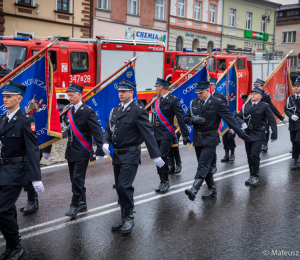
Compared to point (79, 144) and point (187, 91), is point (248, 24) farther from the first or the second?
point (79, 144)

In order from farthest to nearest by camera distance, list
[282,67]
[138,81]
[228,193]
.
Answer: [138,81], [282,67], [228,193]

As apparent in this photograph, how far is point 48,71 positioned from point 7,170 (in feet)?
7.21

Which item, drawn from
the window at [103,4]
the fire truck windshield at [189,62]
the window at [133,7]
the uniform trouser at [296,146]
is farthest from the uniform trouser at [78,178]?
the window at [133,7]

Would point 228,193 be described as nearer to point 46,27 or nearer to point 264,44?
point 46,27

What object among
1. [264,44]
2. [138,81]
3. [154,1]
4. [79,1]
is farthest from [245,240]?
[264,44]

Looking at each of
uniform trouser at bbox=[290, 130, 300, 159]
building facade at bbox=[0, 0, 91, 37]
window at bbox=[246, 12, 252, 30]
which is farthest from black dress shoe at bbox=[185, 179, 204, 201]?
window at bbox=[246, 12, 252, 30]

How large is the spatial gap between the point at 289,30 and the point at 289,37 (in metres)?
0.91

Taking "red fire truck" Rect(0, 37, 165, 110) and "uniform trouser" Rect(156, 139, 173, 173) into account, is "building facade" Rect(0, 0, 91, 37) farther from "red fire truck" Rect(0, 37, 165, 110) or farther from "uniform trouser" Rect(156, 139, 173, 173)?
"uniform trouser" Rect(156, 139, 173, 173)

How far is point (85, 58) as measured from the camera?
13773 mm


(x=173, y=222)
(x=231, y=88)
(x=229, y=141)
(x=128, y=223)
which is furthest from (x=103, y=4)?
(x=128, y=223)

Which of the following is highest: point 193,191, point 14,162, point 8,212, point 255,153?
point 14,162

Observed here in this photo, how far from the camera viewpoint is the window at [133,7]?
2805 centimetres

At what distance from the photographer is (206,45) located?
35906 millimetres

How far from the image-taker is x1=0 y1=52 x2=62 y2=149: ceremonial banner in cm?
614
